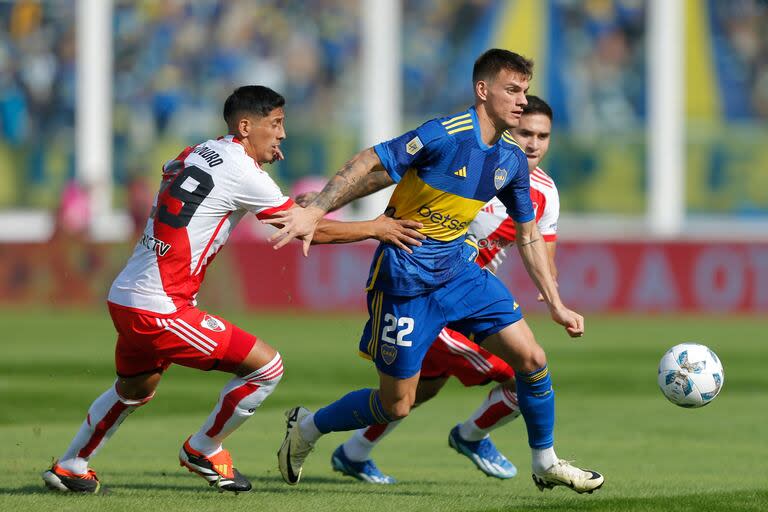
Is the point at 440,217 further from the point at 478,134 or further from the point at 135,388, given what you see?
the point at 135,388

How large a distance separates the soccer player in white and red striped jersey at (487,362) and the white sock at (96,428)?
140cm

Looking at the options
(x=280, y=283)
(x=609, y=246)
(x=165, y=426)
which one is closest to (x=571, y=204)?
(x=609, y=246)

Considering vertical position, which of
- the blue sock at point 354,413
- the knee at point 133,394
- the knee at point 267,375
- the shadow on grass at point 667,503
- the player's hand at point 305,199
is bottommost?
the shadow on grass at point 667,503

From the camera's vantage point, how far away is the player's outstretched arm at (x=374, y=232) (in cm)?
709

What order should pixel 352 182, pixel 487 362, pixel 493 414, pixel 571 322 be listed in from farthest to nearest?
pixel 493 414 < pixel 487 362 < pixel 571 322 < pixel 352 182

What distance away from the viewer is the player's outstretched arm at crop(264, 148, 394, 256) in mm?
6777

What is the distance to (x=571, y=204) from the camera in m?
30.6

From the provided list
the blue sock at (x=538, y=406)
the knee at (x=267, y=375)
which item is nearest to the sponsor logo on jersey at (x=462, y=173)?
the blue sock at (x=538, y=406)

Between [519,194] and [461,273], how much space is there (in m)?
0.52

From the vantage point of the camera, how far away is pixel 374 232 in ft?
23.5

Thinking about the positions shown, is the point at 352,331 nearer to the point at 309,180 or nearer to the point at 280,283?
the point at 280,283

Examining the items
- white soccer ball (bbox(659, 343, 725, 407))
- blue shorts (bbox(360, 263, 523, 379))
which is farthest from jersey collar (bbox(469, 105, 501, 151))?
white soccer ball (bbox(659, 343, 725, 407))

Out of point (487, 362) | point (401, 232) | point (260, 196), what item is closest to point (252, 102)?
point (260, 196)

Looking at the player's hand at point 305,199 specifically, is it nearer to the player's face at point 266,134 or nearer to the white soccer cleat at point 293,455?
the player's face at point 266,134
